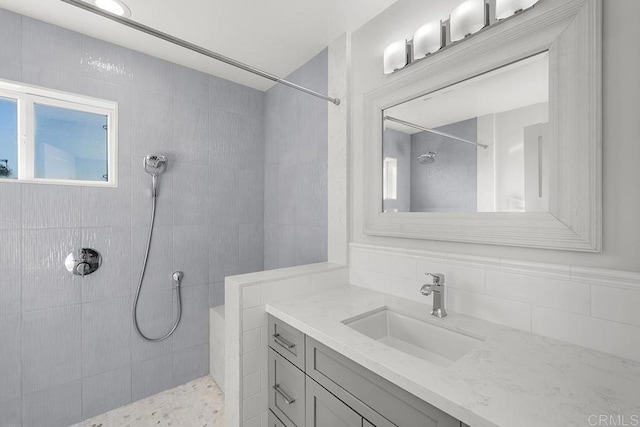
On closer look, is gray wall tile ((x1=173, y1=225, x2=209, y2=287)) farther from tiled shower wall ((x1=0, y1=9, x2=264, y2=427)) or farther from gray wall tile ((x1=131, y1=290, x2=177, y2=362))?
gray wall tile ((x1=131, y1=290, x2=177, y2=362))

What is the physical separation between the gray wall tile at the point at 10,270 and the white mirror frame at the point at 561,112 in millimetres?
2413

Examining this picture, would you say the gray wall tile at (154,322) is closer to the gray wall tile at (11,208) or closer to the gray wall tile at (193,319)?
the gray wall tile at (193,319)

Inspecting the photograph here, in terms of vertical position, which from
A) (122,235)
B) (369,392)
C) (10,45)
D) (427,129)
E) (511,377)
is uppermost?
(10,45)

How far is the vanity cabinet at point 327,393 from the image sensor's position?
2.59ft

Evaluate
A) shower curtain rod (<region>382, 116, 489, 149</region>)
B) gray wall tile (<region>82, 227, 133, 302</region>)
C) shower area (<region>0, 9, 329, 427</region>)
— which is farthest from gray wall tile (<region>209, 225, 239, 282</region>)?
shower curtain rod (<region>382, 116, 489, 149</region>)

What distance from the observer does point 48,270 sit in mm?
1665

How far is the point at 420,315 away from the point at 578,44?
1144mm

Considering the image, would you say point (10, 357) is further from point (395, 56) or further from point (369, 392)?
point (395, 56)

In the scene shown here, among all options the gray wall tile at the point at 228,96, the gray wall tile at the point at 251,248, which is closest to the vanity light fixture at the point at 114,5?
the gray wall tile at the point at 228,96

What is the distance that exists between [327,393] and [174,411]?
1.45 meters

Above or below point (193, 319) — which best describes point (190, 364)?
below

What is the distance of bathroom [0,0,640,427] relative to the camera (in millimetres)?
853

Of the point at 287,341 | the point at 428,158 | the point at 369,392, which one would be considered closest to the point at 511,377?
the point at 369,392

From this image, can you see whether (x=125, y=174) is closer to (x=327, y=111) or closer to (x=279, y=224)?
(x=279, y=224)
